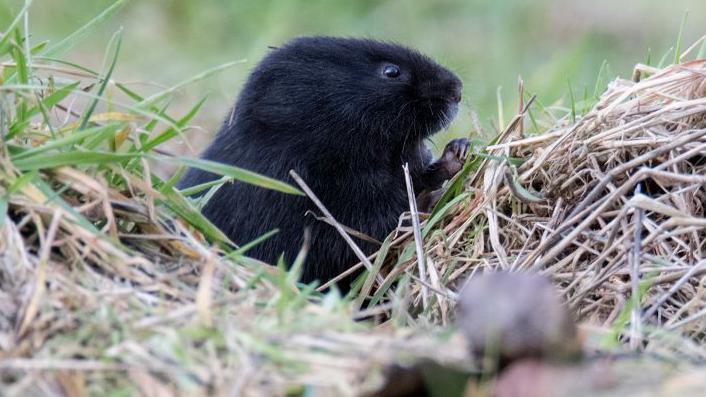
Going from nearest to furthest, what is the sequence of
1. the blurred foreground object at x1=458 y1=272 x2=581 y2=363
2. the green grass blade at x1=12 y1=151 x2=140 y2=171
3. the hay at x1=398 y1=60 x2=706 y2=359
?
the blurred foreground object at x1=458 y1=272 x2=581 y2=363 → the green grass blade at x1=12 y1=151 x2=140 y2=171 → the hay at x1=398 y1=60 x2=706 y2=359

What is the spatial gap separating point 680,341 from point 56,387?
150 cm

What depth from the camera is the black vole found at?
13.9 feet

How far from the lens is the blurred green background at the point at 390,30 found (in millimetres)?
8758

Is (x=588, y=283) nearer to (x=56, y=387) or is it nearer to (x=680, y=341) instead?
(x=680, y=341)

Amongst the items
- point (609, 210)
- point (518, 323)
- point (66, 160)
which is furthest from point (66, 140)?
point (609, 210)

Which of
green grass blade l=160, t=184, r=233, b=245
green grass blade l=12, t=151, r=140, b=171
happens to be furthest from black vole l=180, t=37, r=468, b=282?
green grass blade l=12, t=151, r=140, b=171

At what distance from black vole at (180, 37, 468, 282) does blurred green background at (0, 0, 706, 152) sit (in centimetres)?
366

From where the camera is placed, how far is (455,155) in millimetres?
4535

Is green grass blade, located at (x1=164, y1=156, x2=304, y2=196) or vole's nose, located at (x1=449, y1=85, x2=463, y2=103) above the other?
vole's nose, located at (x1=449, y1=85, x2=463, y2=103)

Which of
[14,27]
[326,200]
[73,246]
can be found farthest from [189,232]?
[326,200]

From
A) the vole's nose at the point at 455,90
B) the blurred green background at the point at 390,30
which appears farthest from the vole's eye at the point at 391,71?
the blurred green background at the point at 390,30

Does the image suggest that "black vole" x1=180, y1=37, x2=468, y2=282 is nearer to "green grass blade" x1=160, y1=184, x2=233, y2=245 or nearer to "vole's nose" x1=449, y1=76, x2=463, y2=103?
"vole's nose" x1=449, y1=76, x2=463, y2=103

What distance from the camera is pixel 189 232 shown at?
327 cm

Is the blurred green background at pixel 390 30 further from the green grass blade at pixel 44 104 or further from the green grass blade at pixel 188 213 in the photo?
the green grass blade at pixel 188 213
